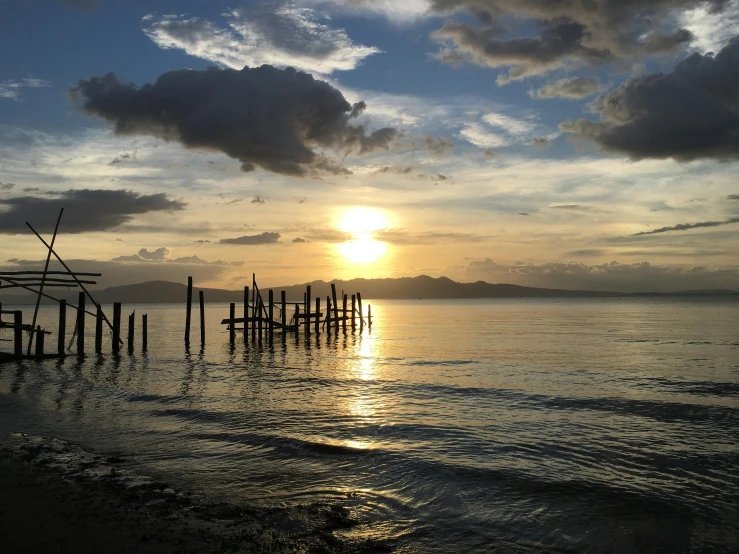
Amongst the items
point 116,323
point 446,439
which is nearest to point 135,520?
point 446,439

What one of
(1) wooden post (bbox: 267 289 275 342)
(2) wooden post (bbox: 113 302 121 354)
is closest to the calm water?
(2) wooden post (bbox: 113 302 121 354)

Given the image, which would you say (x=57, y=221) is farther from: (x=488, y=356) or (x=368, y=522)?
(x=368, y=522)

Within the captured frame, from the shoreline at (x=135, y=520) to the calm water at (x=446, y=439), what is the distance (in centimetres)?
52

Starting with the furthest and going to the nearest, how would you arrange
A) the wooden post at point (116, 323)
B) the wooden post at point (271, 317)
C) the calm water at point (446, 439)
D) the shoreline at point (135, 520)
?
the wooden post at point (271, 317), the wooden post at point (116, 323), the calm water at point (446, 439), the shoreline at point (135, 520)

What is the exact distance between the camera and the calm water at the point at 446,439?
7.13 meters

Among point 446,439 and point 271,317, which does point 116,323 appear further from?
point 446,439

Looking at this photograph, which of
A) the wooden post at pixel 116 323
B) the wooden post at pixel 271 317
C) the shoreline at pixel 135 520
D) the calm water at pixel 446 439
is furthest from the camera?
the wooden post at pixel 271 317

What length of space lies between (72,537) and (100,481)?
212 cm

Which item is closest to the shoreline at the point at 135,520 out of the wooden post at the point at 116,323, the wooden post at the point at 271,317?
the wooden post at the point at 116,323

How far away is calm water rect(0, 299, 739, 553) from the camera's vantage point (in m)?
7.13

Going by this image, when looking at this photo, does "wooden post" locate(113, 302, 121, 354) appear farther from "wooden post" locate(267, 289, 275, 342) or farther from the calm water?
"wooden post" locate(267, 289, 275, 342)

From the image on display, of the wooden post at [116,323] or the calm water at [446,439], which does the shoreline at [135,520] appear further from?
the wooden post at [116,323]

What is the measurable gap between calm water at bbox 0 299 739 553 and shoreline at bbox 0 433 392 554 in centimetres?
52

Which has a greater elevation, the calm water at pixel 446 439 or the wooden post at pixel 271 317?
the wooden post at pixel 271 317
